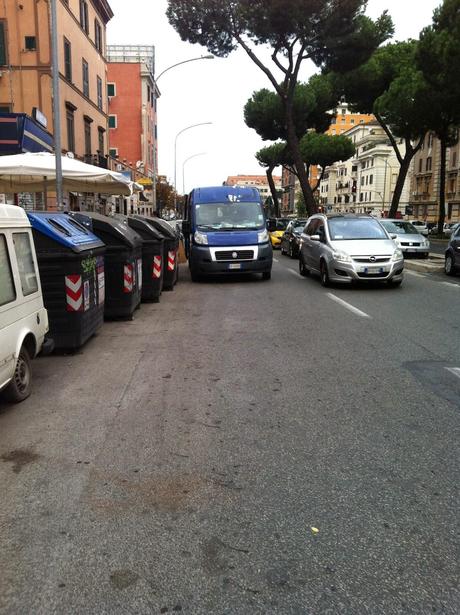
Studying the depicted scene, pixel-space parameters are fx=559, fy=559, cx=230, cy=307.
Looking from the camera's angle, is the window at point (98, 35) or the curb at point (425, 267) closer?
the curb at point (425, 267)

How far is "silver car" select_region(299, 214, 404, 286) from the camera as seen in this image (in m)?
12.2

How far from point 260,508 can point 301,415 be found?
1527 mm

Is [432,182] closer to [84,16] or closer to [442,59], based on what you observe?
[442,59]

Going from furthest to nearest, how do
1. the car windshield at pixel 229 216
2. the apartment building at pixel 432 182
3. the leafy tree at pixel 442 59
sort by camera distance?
the apartment building at pixel 432 182
the leafy tree at pixel 442 59
the car windshield at pixel 229 216

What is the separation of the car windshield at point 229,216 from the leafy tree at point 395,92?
22120 millimetres

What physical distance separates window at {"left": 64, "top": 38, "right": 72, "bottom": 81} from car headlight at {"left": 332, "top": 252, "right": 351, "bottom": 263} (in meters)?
19.9

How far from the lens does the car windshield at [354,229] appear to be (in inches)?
520

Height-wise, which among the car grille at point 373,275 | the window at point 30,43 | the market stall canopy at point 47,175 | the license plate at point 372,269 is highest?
the window at point 30,43

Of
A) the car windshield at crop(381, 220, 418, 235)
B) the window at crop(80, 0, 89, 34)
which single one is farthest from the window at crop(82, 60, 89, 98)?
the car windshield at crop(381, 220, 418, 235)

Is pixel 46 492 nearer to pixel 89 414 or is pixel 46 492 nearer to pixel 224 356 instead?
pixel 89 414

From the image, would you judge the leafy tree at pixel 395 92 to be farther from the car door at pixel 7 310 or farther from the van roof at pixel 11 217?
the car door at pixel 7 310

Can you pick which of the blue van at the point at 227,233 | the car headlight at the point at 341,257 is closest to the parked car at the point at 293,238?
the blue van at the point at 227,233

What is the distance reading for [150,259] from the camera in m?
10.7

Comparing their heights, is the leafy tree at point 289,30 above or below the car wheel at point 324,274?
above
